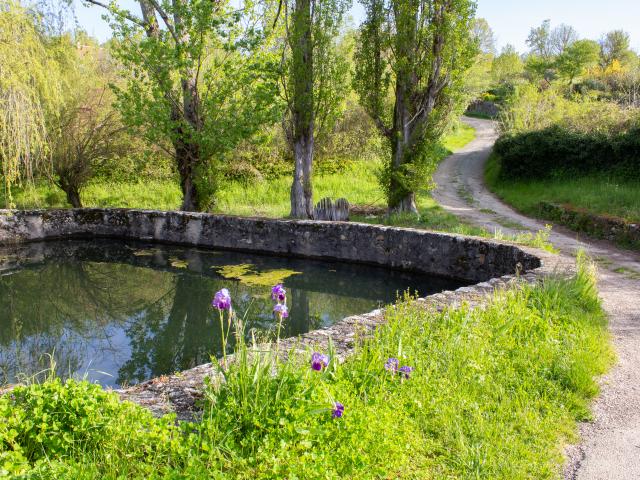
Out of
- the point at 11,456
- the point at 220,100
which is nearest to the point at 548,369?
the point at 11,456

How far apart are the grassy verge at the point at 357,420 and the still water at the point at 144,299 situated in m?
1.78

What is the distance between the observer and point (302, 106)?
14.4m

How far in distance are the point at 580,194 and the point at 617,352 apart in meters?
10.8

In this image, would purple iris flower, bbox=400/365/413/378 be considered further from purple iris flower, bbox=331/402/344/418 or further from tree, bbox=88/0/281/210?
tree, bbox=88/0/281/210

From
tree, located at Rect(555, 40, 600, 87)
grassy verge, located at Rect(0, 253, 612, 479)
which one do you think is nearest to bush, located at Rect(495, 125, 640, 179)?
grassy verge, located at Rect(0, 253, 612, 479)

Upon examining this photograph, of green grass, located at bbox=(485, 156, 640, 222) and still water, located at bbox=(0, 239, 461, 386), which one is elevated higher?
green grass, located at bbox=(485, 156, 640, 222)

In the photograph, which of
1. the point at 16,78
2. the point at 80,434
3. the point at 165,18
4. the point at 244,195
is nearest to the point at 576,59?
the point at 244,195

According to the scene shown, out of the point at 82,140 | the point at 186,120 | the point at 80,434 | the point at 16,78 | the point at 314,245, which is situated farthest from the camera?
the point at 82,140

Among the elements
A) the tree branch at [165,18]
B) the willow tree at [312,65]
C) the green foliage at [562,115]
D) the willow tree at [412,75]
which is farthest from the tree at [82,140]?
the green foliage at [562,115]

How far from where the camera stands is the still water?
719 centimetres

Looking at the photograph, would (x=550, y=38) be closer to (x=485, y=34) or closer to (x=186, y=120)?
(x=485, y=34)

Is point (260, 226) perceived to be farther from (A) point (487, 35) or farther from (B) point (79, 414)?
(A) point (487, 35)

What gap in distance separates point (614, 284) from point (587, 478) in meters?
6.01

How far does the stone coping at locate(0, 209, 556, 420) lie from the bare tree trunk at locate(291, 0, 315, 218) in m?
1.95
